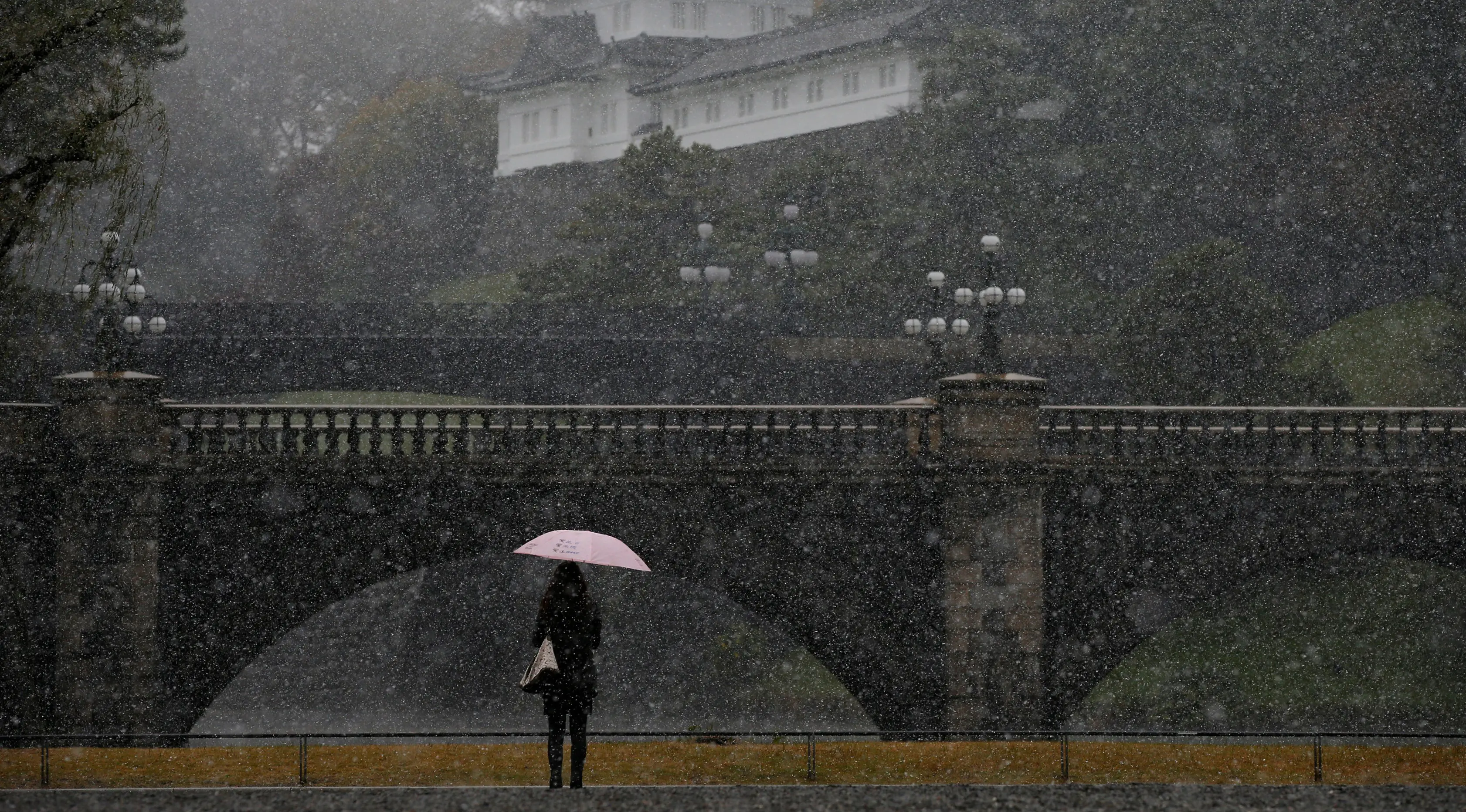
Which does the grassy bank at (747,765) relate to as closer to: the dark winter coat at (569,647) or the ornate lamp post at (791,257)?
the dark winter coat at (569,647)

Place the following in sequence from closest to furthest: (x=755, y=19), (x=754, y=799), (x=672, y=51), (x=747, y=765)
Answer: (x=754, y=799), (x=747, y=765), (x=672, y=51), (x=755, y=19)

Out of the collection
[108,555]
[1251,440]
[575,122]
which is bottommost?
[108,555]

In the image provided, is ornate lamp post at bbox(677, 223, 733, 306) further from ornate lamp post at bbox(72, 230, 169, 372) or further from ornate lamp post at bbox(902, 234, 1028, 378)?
ornate lamp post at bbox(72, 230, 169, 372)

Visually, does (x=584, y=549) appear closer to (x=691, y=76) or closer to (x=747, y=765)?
(x=747, y=765)

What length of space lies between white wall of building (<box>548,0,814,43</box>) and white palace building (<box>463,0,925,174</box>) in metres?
0.05

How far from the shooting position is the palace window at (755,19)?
75812 mm

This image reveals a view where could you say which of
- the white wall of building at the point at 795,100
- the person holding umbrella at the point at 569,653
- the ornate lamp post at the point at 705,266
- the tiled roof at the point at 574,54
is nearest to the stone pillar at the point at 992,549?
the person holding umbrella at the point at 569,653

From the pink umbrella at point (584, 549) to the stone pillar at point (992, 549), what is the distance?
11.6 metres

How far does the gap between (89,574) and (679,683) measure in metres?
17.2

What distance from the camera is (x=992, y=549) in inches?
978

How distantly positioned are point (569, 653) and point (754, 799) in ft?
6.92

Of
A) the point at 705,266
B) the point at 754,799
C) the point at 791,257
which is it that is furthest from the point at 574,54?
the point at 754,799

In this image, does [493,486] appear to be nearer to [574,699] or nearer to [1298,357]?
[574,699]

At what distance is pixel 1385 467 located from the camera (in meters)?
24.9
